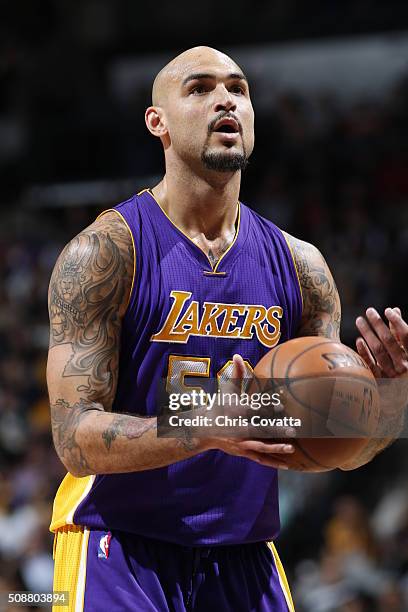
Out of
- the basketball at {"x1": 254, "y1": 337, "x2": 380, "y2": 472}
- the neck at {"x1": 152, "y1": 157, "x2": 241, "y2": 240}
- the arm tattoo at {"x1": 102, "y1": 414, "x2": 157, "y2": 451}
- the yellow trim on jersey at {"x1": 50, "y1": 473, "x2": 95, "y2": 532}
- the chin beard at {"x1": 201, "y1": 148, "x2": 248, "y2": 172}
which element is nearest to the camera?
the basketball at {"x1": 254, "y1": 337, "x2": 380, "y2": 472}

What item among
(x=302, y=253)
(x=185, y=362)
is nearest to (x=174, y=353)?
(x=185, y=362)

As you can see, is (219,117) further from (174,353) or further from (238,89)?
(174,353)

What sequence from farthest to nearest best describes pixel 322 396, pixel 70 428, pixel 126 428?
1. pixel 70 428
2. pixel 126 428
3. pixel 322 396

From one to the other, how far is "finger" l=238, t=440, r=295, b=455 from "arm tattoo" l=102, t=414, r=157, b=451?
0.40m

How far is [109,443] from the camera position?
3373mm

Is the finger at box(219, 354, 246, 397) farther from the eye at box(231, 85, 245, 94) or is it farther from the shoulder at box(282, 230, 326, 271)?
the eye at box(231, 85, 245, 94)

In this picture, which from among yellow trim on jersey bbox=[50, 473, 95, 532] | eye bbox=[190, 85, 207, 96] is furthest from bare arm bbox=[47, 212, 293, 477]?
eye bbox=[190, 85, 207, 96]

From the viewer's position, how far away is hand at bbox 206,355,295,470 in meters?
3.00

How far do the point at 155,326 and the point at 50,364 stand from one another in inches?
15.6

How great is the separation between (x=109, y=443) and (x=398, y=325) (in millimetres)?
1122

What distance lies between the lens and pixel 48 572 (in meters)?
8.36

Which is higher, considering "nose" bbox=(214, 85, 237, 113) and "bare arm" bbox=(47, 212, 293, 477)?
"nose" bbox=(214, 85, 237, 113)

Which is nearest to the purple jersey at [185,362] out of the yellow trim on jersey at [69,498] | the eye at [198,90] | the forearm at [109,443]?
the yellow trim on jersey at [69,498]

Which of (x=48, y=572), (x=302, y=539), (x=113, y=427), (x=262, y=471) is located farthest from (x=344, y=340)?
(x=113, y=427)
